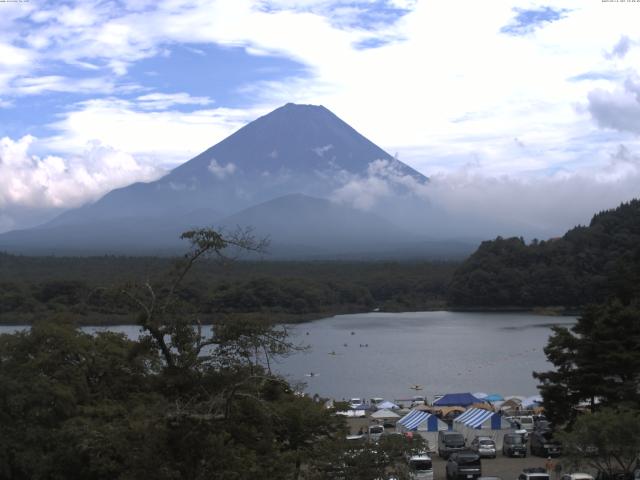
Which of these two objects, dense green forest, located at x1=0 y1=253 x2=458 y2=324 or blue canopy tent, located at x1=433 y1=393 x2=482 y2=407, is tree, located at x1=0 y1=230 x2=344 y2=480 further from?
dense green forest, located at x1=0 y1=253 x2=458 y2=324

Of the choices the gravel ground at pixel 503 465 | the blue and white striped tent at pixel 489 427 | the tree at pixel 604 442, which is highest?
the tree at pixel 604 442

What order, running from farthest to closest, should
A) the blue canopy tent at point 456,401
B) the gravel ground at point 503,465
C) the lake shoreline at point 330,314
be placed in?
the lake shoreline at point 330,314, the blue canopy tent at point 456,401, the gravel ground at point 503,465

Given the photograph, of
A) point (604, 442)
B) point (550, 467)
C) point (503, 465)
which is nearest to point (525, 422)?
point (503, 465)

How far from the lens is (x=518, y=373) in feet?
87.8

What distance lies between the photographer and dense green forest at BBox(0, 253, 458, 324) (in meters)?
41.3

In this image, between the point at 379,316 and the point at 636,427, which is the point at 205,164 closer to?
the point at 379,316

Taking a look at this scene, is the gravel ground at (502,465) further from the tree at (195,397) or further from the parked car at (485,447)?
the tree at (195,397)

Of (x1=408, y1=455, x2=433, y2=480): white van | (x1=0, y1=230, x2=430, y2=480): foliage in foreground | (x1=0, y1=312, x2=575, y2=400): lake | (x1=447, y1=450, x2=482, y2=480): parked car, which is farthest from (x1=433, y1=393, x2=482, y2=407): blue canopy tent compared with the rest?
(x1=0, y1=230, x2=430, y2=480): foliage in foreground

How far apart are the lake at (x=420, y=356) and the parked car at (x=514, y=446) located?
5748 mm

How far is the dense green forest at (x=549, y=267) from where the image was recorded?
48.4 metres

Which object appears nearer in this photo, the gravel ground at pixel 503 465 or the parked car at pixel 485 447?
the gravel ground at pixel 503 465

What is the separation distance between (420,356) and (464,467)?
21.2 meters

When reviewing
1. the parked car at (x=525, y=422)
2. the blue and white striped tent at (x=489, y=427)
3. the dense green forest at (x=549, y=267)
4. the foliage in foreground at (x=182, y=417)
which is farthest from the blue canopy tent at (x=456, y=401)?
the dense green forest at (x=549, y=267)

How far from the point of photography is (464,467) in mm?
10164
